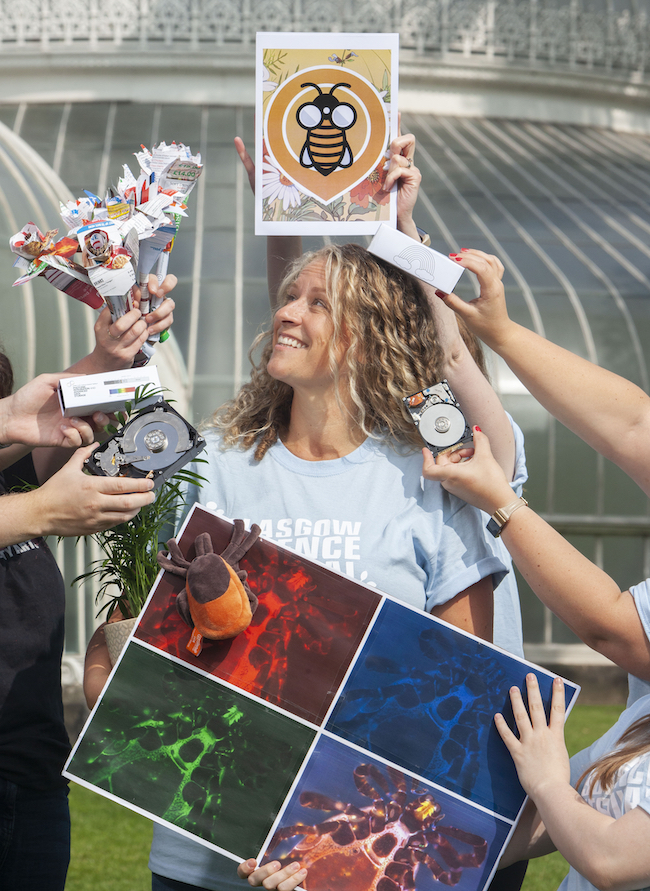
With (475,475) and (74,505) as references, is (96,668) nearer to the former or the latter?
(74,505)

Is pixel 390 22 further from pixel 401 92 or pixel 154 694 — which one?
pixel 154 694

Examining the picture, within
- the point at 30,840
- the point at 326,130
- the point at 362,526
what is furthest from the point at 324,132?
the point at 30,840

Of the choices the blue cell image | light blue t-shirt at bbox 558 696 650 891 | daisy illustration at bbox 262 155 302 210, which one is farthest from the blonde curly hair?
light blue t-shirt at bbox 558 696 650 891

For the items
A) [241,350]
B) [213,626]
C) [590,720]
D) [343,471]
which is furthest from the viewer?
[590,720]

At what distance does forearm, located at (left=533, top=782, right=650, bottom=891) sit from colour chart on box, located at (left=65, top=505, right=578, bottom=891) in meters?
0.16

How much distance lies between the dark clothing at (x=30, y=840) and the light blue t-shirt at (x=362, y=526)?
272 mm

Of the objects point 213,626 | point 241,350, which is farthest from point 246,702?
point 241,350

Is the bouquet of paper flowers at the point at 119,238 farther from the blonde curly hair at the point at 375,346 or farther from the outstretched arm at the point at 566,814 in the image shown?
the outstretched arm at the point at 566,814

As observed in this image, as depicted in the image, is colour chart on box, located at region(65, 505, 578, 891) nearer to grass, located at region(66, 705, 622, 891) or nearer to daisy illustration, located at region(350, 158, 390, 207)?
daisy illustration, located at region(350, 158, 390, 207)

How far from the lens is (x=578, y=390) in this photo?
1.69 meters

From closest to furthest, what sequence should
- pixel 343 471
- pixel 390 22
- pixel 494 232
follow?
1. pixel 343 471
2. pixel 494 232
3. pixel 390 22

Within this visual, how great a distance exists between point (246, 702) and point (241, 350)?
4858mm

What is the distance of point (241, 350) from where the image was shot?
6371 mm

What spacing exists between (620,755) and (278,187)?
4.74 ft
